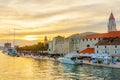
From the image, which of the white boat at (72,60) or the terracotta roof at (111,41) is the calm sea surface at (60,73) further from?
the terracotta roof at (111,41)

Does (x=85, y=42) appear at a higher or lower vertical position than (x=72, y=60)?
higher

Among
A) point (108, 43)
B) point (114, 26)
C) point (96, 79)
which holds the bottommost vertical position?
point (96, 79)

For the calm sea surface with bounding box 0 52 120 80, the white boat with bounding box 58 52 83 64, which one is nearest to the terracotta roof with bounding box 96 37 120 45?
the white boat with bounding box 58 52 83 64

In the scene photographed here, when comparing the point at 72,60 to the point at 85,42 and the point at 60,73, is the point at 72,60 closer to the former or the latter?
the point at 60,73

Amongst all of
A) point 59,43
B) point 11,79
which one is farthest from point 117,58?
point 59,43

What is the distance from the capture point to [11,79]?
53.3 m

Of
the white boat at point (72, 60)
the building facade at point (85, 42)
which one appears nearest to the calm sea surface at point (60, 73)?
the white boat at point (72, 60)

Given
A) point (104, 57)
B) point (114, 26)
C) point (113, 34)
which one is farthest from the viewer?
point (114, 26)

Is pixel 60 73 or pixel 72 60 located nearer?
pixel 60 73

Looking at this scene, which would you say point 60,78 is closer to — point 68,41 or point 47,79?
point 47,79

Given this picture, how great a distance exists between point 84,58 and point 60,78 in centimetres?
5120

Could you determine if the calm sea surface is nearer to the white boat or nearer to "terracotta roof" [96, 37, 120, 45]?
the white boat

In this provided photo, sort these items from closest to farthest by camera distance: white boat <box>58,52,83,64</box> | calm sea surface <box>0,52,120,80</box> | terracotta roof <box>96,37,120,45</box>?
calm sea surface <box>0,52,120,80</box>
white boat <box>58,52,83,64</box>
terracotta roof <box>96,37,120,45</box>

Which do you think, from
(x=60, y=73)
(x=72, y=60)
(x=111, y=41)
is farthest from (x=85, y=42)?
(x=60, y=73)
